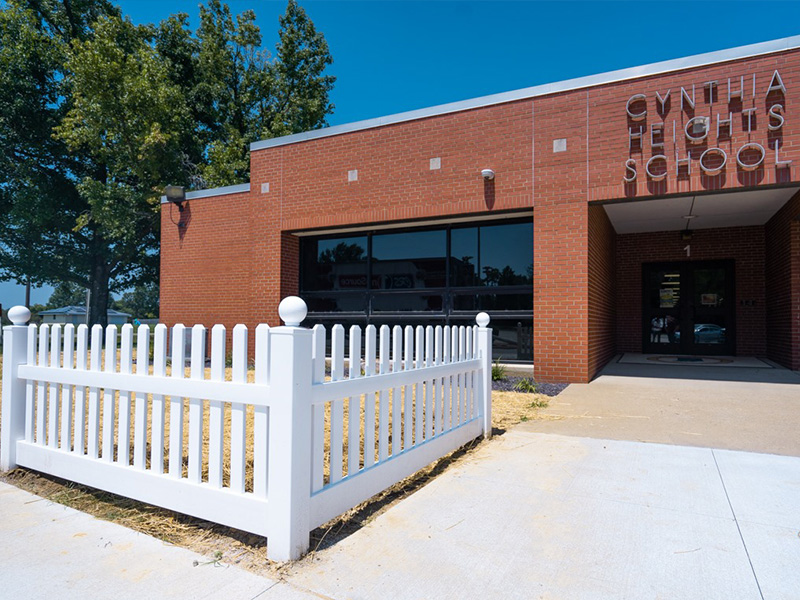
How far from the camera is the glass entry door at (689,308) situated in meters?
12.8

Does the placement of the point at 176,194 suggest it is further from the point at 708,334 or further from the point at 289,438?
the point at 708,334

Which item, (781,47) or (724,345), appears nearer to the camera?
(781,47)

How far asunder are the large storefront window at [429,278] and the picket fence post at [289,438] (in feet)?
25.5

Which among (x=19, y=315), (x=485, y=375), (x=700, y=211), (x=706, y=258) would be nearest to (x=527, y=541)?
(x=485, y=375)

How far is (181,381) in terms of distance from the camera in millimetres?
2812

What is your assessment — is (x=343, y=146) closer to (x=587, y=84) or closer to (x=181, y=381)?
(x=587, y=84)

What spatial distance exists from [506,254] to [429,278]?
1.78 metres

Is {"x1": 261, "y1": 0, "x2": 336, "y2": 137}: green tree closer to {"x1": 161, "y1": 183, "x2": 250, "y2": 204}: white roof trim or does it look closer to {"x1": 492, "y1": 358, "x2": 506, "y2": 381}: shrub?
{"x1": 161, "y1": 183, "x2": 250, "y2": 204}: white roof trim

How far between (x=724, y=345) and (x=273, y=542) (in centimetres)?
1393

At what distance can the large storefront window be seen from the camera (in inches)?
389

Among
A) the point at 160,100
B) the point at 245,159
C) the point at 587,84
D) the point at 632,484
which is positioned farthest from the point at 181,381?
the point at 245,159

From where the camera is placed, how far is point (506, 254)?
32.9ft

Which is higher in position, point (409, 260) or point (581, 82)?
point (581, 82)

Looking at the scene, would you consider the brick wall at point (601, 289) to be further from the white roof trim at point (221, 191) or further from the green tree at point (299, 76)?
the green tree at point (299, 76)
